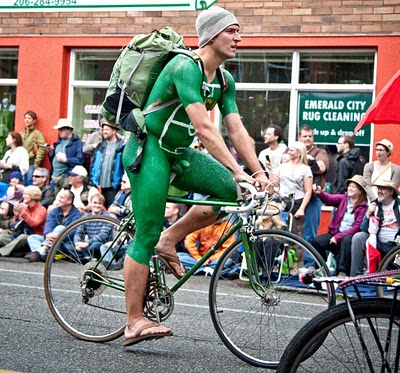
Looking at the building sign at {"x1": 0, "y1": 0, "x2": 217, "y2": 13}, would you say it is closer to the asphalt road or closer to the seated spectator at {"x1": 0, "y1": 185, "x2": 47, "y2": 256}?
the seated spectator at {"x1": 0, "y1": 185, "x2": 47, "y2": 256}

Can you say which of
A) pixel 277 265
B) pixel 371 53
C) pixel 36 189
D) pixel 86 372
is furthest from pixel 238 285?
pixel 371 53

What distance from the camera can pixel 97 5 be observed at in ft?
54.5

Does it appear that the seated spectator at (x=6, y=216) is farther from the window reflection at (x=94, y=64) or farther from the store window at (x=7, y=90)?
the window reflection at (x=94, y=64)

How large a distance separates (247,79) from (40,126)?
3.96 meters

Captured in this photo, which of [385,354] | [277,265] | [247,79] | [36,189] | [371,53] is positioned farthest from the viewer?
[247,79]

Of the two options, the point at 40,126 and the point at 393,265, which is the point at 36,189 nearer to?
the point at 40,126

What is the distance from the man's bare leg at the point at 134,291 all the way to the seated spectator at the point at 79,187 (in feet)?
26.2

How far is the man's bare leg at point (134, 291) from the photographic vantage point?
5.79 meters

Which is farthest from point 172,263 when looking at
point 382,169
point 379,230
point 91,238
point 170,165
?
point 382,169

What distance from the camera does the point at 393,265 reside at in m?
8.33

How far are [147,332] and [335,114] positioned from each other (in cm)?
1009

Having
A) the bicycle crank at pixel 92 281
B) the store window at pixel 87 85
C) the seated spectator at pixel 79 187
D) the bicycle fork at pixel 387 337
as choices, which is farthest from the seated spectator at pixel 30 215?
the bicycle fork at pixel 387 337

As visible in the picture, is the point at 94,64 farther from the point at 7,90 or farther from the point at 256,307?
the point at 256,307

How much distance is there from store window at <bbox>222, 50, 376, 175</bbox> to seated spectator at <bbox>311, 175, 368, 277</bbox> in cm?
299
